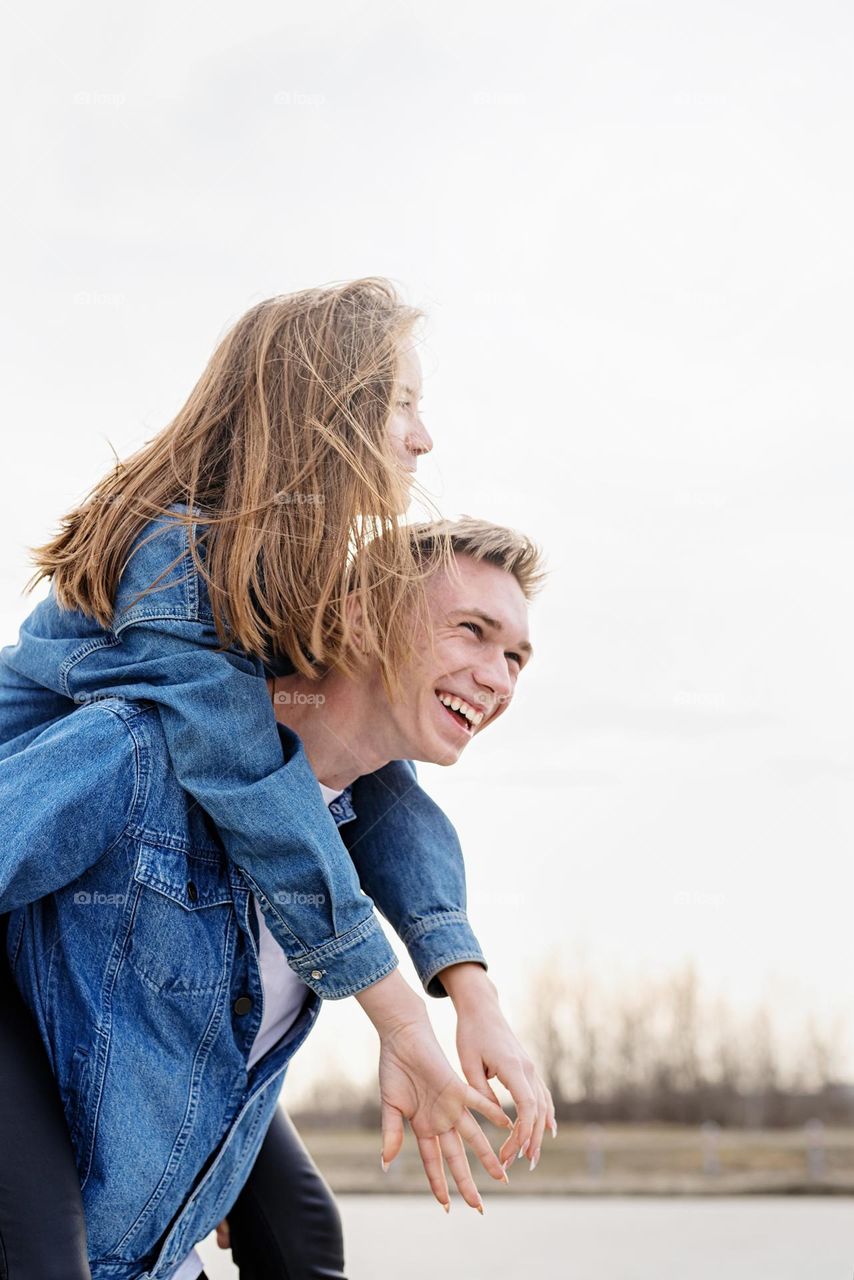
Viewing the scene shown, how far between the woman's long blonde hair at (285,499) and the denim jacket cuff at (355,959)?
338mm

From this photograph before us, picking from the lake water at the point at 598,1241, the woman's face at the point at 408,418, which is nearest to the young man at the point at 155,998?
the woman's face at the point at 408,418

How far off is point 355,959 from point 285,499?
56cm

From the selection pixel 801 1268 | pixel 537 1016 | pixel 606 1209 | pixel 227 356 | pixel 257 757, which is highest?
pixel 227 356

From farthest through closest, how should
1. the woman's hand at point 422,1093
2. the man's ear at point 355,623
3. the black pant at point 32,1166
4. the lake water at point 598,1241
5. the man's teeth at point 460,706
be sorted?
the lake water at point 598,1241 < the man's teeth at point 460,706 < the man's ear at point 355,623 < the woman's hand at point 422,1093 < the black pant at point 32,1166

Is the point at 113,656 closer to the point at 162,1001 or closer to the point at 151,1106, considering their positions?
the point at 162,1001

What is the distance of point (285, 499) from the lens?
164 cm

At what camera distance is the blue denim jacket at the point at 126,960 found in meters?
1.52

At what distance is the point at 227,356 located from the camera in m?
1.81

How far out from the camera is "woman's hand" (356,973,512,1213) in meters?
1.56

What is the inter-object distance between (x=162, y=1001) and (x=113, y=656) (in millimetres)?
419

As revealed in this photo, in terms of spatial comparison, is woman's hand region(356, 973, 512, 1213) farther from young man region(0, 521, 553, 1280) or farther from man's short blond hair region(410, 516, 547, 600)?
man's short blond hair region(410, 516, 547, 600)

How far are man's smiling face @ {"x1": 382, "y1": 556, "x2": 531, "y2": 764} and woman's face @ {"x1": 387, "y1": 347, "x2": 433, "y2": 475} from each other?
16cm

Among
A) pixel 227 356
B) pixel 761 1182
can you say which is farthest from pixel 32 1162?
pixel 761 1182

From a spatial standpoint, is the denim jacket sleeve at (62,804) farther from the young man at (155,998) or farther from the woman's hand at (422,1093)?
the woman's hand at (422,1093)
